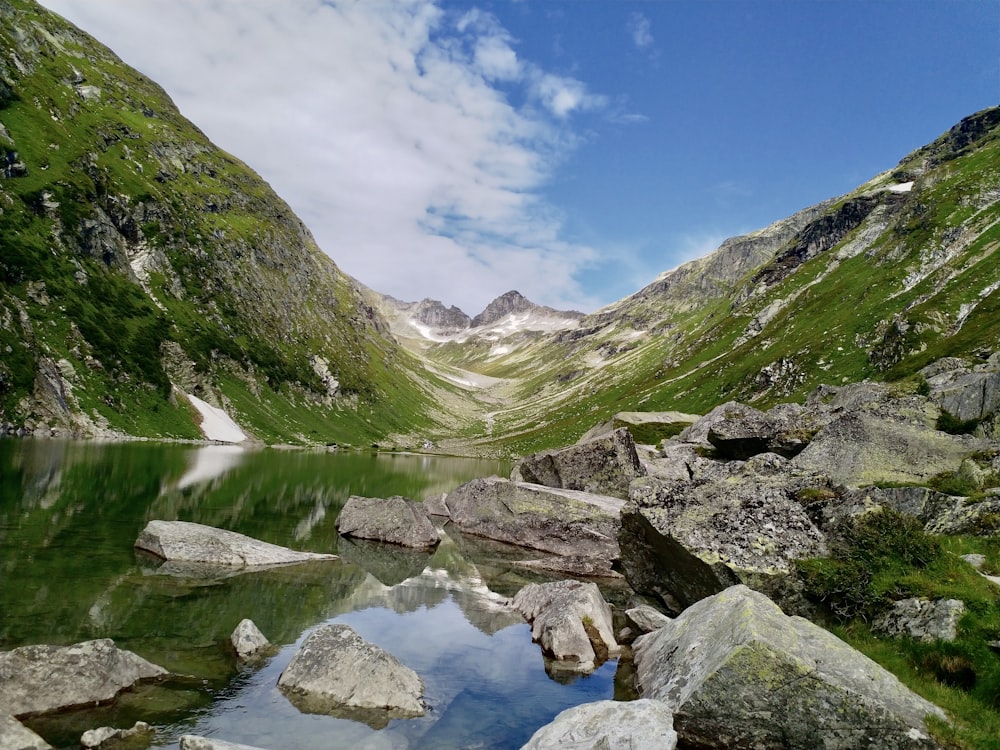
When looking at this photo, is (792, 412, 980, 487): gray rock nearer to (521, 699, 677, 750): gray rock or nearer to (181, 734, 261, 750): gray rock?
(521, 699, 677, 750): gray rock

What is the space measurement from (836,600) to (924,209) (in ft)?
626

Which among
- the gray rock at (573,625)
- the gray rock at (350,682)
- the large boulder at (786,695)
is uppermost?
the large boulder at (786,695)

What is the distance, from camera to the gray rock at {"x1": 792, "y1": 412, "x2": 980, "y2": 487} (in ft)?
85.7

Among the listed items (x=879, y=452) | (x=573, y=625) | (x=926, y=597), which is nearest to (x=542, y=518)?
(x=573, y=625)

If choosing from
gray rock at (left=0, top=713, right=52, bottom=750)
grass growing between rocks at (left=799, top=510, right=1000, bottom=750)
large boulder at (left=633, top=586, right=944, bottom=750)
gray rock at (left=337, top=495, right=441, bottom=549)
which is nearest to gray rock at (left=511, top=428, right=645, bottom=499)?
gray rock at (left=337, top=495, right=441, bottom=549)

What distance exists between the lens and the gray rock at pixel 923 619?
1386 cm

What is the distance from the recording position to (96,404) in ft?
396

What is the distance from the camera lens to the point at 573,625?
71.0ft

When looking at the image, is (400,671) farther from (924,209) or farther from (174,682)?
(924,209)

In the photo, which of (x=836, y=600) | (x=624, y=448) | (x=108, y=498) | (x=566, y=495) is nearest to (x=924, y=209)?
(x=624, y=448)

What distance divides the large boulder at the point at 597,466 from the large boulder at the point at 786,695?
38259 mm

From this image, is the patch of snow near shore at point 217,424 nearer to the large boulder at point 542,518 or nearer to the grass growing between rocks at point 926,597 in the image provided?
the large boulder at point 542,518

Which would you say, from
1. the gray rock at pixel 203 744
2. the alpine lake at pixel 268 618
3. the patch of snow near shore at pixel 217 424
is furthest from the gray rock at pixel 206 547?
the patch of snow near shore at pixel 217 424

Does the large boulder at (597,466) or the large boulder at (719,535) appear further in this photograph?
the large boulder at (597,466)
